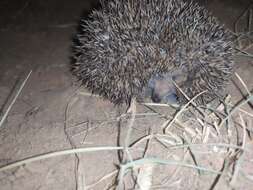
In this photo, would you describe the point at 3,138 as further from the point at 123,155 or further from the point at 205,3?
the point at 205,3

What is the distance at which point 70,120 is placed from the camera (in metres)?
3.44

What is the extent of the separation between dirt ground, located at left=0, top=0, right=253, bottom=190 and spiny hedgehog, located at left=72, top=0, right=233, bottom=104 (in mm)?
309

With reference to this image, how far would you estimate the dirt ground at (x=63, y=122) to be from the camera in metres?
2.77

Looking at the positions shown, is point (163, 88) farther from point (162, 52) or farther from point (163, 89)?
point (162, 52)

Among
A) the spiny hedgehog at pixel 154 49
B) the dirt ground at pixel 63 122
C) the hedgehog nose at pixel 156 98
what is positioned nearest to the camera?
the dirt ground at pixel 63 122

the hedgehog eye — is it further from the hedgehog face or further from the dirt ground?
the dirt ground

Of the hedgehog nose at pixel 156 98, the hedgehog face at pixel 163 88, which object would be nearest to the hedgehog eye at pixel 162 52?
the hedgehog face at pixel 163 88

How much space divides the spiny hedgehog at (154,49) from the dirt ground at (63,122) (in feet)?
1.01

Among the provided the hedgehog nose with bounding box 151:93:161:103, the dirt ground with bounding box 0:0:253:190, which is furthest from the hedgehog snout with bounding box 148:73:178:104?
the dirt ground with bounding box 0:0:253:190

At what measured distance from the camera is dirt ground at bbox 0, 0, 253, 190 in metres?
2.77

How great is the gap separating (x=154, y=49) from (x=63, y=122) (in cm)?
112

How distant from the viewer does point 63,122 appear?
11.2 feet

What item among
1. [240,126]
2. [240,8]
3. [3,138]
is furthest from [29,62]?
[240,8]

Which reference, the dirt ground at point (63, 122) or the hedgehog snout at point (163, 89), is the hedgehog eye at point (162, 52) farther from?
the dirt ground at point (63, 122)
